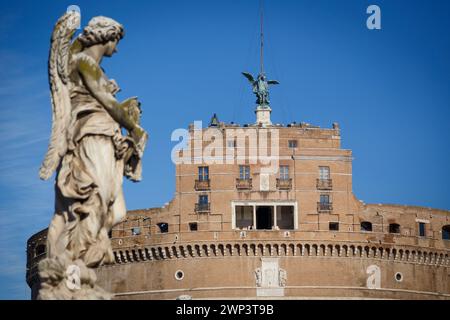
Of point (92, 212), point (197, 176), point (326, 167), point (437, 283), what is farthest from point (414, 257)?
point (92, 212)

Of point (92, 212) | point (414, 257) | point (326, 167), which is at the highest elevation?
point (326, 167)

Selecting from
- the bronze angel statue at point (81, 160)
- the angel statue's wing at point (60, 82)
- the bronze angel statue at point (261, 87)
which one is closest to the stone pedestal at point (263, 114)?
the bronze angel statue at point (261, 87)

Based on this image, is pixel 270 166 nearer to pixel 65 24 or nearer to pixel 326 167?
pixel 326 167

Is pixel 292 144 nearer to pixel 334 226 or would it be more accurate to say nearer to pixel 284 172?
pixel 284 172

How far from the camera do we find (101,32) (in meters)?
12.1

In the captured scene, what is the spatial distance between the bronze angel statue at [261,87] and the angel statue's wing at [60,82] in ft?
313

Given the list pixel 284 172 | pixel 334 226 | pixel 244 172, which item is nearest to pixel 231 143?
pixel 244 172

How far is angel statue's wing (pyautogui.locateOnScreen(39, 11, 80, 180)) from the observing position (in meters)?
11.7

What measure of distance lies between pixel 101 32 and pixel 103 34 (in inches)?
1.1

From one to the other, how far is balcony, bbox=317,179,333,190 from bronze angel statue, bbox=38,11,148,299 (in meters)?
87.6

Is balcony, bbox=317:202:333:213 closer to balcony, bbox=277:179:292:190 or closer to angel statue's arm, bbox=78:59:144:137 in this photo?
balcony, bbox=277:179:292:190

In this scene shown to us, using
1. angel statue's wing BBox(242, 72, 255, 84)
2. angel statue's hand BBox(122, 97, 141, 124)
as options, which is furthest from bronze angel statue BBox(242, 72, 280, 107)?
angel statue's hand BBox(122, 97, 141, 124)

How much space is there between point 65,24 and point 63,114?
0.85m
